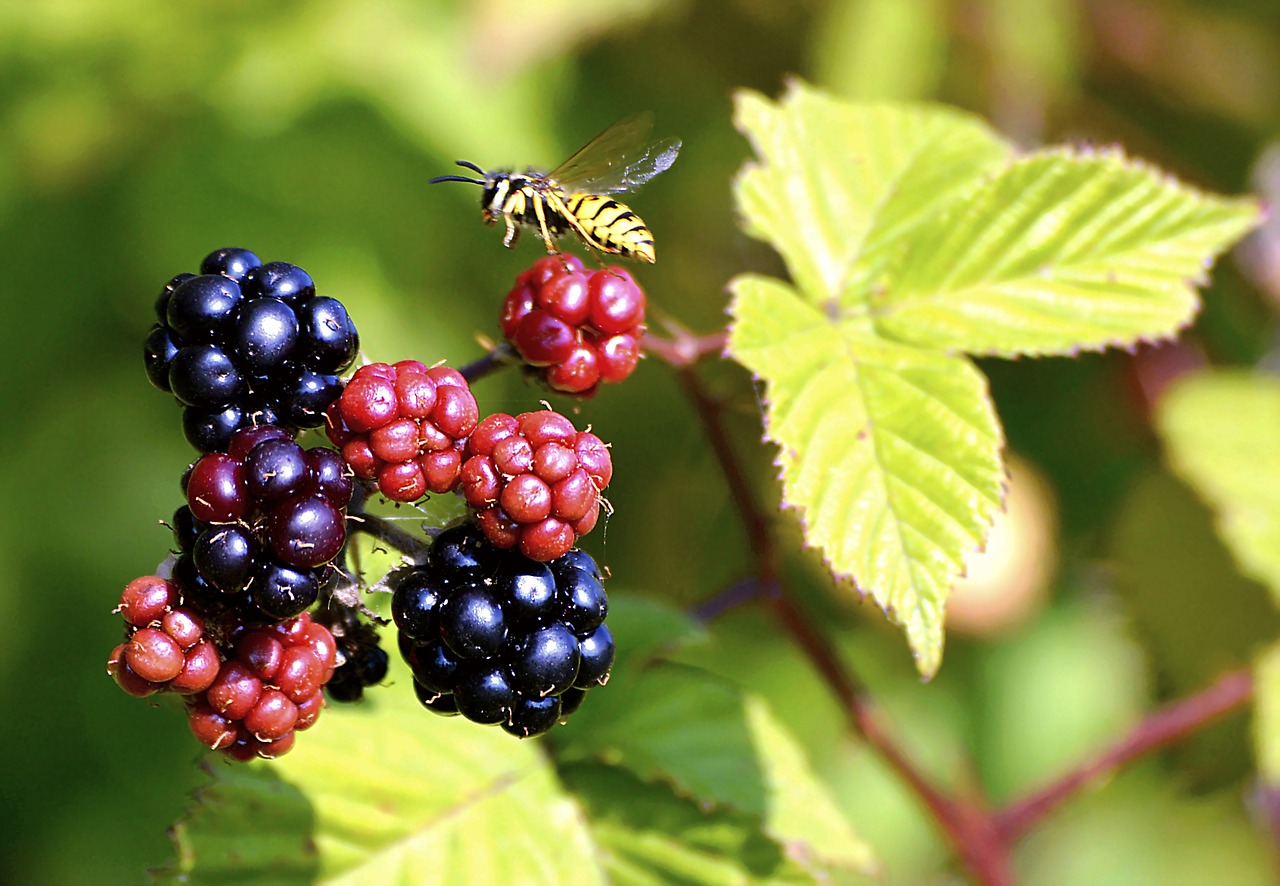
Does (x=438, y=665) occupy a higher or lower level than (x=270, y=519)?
lower

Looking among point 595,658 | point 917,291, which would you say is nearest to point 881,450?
point 917,291

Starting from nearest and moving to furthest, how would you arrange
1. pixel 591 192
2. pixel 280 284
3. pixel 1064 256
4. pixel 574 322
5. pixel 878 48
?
pixel 280 284 < pixel 574 322 < pixel 591 192 < pixel 1064 256 < pixel 878 48

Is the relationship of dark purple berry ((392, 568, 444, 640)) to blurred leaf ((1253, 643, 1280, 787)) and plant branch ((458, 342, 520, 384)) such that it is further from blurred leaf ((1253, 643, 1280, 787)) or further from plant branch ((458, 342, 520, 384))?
blurred leaf ((1253, 643, 1280, 787))

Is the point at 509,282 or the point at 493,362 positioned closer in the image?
the point at 493,362

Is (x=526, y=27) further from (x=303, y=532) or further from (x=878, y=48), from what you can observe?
(x=303, y=532)

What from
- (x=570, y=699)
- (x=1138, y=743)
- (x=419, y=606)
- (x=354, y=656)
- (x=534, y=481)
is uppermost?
(x=534, y=481)

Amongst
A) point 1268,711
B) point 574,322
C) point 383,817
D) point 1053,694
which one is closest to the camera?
point 574,322

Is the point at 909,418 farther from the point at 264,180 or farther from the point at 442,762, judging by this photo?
the point at 264,180
